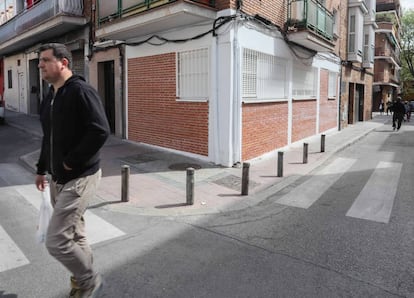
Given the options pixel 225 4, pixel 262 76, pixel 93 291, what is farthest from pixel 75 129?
pixel 262 76

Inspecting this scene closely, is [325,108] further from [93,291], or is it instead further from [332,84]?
[93,291]

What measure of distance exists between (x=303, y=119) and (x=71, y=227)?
1191 cm

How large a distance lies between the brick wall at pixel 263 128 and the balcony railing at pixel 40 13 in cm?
769

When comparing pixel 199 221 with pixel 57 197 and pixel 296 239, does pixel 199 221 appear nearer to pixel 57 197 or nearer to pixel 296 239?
pixel 296 239

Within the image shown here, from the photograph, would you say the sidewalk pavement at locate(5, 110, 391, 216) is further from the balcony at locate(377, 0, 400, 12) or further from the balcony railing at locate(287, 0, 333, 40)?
the balcony at locate(377, 0, 400, 12)

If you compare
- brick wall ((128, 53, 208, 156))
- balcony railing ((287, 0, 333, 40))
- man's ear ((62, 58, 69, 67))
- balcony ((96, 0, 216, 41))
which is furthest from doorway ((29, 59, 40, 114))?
man's ear ((62, 58, 69, 67))

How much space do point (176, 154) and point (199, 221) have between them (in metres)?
4.87

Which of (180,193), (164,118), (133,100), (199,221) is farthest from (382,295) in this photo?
(133,100)

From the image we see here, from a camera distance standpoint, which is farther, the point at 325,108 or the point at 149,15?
the point at 325,108

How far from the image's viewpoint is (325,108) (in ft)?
54.2

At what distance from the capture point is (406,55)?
56.9m

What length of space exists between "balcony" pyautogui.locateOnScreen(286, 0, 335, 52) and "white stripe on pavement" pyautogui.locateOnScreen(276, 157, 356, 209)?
4.06 m

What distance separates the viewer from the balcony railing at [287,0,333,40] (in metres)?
11.3

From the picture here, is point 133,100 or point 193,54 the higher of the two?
point 193,54
